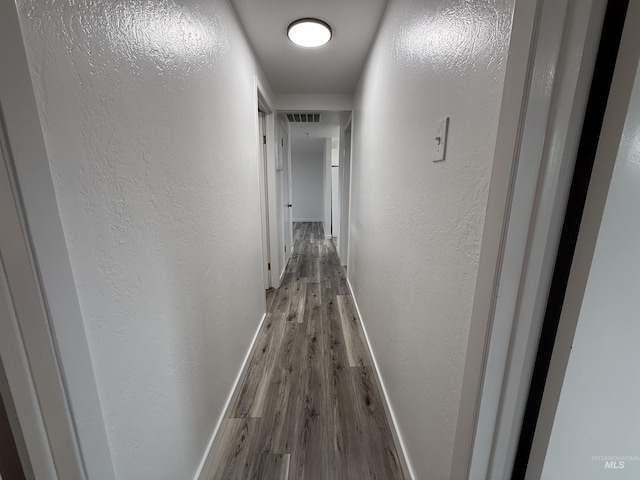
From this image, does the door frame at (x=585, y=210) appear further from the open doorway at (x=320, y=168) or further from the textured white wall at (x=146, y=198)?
the open doorway at (x=320, y=168)

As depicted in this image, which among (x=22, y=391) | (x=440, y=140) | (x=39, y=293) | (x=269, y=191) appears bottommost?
(x=22, y=391)

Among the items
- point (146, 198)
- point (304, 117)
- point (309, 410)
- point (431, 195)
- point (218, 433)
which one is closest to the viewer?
point (146, 198)

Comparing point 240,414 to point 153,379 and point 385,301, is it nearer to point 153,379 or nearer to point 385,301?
point 153,379

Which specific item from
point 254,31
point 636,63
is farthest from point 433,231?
point 254,31

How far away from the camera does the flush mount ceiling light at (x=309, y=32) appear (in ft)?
5.12

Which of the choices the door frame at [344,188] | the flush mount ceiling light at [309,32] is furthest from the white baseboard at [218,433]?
the door frame at [344,188]

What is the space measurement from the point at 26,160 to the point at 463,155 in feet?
3.06

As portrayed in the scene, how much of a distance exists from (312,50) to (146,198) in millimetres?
1851

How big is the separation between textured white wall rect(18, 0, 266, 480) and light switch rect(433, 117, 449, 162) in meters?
0.89

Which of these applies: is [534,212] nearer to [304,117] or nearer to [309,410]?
[309,410]

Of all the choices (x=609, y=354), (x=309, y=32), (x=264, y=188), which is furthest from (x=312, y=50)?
(x=609, y=354)

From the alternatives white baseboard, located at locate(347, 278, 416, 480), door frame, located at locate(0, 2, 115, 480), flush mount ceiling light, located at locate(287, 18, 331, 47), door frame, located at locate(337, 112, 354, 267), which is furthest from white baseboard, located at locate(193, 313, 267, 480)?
door frame, located at locate(337, 112, 354, 267)

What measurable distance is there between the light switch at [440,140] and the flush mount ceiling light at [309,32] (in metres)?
1.28

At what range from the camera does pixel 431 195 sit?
35.1 inches
